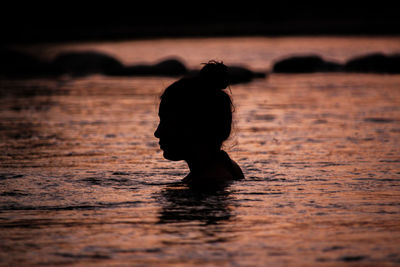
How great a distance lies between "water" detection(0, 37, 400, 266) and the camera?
5.08 metres

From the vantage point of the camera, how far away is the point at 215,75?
6.88 meters

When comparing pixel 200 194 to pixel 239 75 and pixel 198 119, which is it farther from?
pixel 239 75

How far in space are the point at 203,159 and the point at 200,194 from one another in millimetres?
390

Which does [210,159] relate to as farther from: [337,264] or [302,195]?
[337,264]

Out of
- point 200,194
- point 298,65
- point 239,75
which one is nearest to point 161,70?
point 239,75

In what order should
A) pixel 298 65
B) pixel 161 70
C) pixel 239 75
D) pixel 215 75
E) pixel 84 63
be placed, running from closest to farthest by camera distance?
pixel 215 75 → pixel 239 75 → pixel 161 70 → pixel 298 65 → pixel 84 63

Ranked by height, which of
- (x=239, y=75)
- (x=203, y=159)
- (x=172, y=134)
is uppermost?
(x=239, y=75)

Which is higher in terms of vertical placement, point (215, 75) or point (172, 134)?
point (215, 75)

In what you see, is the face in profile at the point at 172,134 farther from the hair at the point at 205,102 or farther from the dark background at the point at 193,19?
the dark background at the point at 193,19

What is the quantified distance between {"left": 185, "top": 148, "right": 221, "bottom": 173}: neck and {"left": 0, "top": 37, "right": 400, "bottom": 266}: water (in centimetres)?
31

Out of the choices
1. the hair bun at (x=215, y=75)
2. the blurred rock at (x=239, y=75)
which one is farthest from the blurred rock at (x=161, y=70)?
the hair bun at (x=215, y=75)

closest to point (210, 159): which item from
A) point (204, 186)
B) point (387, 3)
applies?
point (204, 186)

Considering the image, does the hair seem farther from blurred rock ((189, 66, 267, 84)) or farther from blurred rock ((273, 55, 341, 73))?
blurred rock ((273, 55, 341, 73))

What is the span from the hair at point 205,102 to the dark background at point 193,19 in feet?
240
